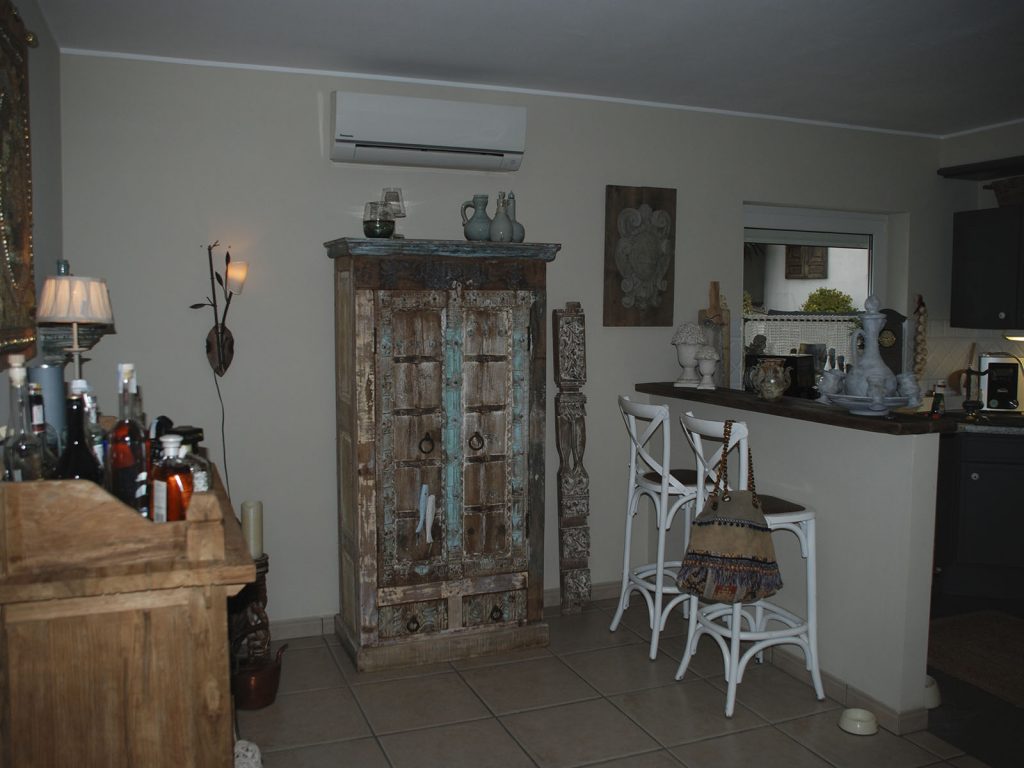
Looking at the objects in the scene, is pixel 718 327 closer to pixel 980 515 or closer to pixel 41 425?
pixel 980 515

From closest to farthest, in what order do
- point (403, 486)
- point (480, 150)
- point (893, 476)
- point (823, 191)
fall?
point (893, 476)
point (403, 486)
point (480, 150)
point (823, 191)

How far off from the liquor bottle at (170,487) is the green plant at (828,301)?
3.98 meters

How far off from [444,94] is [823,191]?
7.53 ft

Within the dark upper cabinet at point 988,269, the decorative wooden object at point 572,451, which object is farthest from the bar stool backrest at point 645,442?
the dark upper cabinet at point 988,269

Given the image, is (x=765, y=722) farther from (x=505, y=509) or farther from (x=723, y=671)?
(x=505, y=509)

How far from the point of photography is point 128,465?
1963 mm

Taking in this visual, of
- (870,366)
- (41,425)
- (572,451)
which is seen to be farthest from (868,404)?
(41,425)

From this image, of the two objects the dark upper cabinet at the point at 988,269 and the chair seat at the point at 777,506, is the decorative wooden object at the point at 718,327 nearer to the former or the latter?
the chair seat at the point at 777,506

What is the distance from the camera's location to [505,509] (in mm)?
3750

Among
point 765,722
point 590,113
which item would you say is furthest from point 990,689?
point 590,113

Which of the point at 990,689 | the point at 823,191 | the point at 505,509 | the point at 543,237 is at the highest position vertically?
the point at 823,191

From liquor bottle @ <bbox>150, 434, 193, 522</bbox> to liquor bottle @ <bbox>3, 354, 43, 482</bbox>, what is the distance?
24cm

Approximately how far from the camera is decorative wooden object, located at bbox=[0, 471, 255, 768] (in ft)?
5.65

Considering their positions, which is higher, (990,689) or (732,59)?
(732,59)
